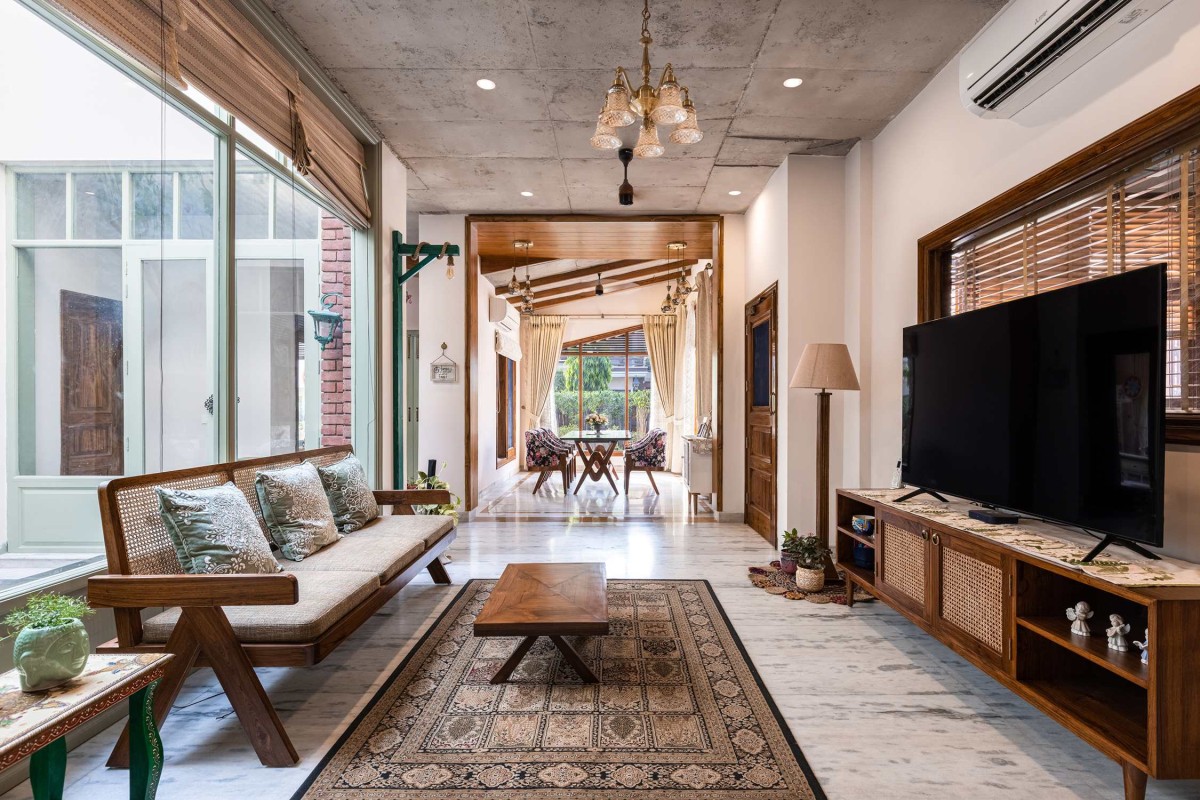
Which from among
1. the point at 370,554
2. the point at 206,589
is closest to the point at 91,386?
the point at 206,589

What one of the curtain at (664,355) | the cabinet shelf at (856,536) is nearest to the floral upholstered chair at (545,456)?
the curtain at (664,355)

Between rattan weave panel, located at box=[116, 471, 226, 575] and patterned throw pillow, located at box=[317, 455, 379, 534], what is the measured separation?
3.41 feet

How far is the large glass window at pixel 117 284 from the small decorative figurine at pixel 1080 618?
10.5 ft

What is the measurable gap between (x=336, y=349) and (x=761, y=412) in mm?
3427

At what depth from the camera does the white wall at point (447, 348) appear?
5898 millimetres

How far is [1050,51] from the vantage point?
7.45 feet

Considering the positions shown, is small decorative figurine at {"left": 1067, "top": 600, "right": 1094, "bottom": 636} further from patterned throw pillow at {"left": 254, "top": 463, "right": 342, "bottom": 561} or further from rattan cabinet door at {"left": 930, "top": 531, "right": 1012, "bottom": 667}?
patterned throw pillow at {"left": 254, "top": 463, "right": 342, "bottom": 561}

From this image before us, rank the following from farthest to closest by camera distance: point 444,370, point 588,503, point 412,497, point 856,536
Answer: point 588,503 → point 444,370 → point 412,497 → point 856,536

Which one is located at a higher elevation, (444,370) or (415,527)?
(444,370)

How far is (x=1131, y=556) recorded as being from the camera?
186cm

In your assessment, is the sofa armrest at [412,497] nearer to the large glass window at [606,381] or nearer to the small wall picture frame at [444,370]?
the small wall picture frame at [444,370]

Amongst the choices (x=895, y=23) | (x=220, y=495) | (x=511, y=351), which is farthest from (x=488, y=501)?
(x=895, y=23)

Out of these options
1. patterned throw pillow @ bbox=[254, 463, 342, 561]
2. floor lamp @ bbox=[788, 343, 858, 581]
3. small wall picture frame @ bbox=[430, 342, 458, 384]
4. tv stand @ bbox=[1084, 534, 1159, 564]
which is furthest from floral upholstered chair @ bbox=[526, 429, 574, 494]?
tv stand @ bbox=[1084, 534, 1159, 564]

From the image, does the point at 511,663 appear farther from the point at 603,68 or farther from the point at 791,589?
the point at 603,68
